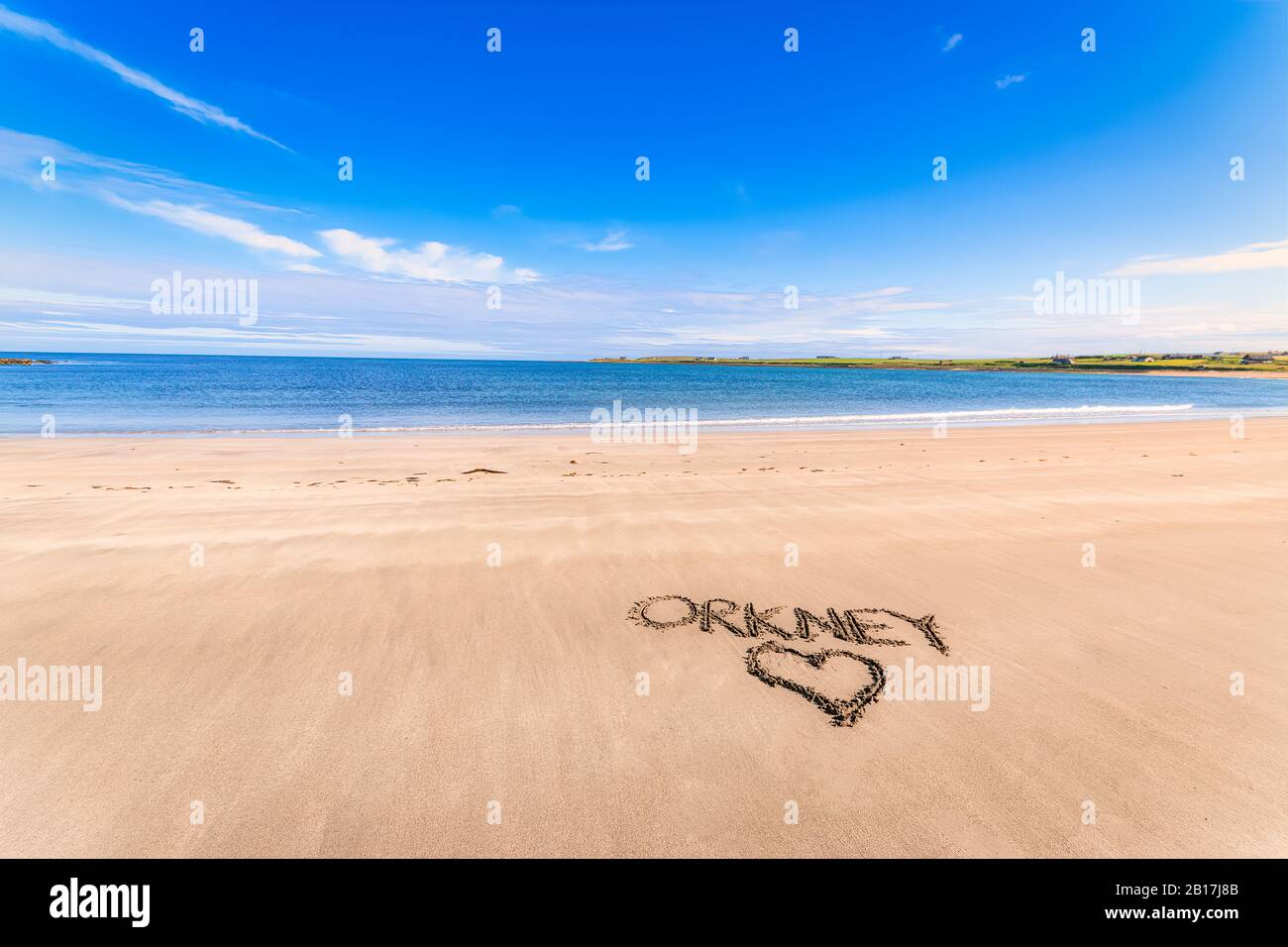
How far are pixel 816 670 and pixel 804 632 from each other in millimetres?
742

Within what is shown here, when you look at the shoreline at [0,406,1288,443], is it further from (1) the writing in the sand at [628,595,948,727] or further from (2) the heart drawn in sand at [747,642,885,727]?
(2) the heart drawn in sand at [747,642,885,727]

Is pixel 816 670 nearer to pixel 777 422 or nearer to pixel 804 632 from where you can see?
pixel 804 632

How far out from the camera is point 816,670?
17.2 ft

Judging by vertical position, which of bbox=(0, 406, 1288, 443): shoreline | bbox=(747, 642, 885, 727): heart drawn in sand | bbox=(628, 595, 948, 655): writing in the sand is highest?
bbox=(0, 406, 1288, 443): shoreline

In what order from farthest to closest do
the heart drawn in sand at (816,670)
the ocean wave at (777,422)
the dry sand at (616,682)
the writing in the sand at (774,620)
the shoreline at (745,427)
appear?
the ocean wave at (777,422)
the shoreline at (745,427)
the writing in the sand at (774,620)
the heart drawn in sand at (816,670)
the dry sand at (616,682)

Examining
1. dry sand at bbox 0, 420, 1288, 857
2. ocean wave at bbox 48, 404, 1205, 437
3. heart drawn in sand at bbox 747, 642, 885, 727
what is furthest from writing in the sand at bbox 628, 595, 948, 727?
ocean wave at bbox 48, 404, 1205, 437

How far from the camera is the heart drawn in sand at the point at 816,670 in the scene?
15.2 ft

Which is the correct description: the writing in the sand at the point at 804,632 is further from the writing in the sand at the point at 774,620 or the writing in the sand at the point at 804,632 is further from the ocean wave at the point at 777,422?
the ocean wave at the point at 777,422

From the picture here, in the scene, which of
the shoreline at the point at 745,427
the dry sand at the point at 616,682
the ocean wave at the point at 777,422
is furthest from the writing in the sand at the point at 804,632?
the ocean wave at the point at 777,422

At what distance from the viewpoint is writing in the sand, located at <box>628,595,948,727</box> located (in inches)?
192

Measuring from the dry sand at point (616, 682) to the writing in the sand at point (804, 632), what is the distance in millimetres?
119

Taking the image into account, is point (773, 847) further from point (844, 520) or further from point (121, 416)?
point (121, 416)
